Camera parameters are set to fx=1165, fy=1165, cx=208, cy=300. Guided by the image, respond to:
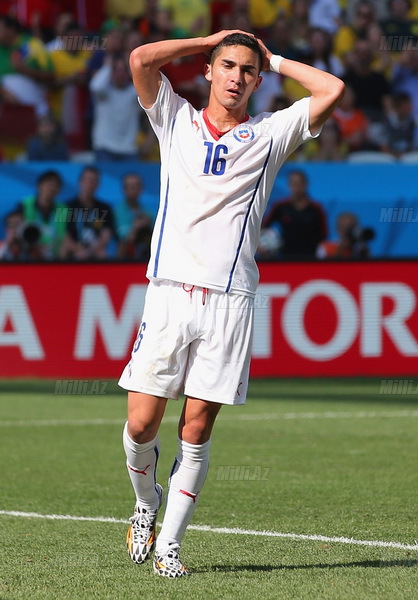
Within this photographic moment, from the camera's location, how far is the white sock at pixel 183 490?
5051mm

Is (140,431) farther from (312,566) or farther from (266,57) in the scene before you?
(266,57)

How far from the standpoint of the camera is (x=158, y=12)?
18.1 meters

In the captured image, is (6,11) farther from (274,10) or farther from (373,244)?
(373,244)

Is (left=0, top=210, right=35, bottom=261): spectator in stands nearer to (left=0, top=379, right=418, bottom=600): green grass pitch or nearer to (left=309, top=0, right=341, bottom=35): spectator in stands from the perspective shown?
(left=0, top=379, right=418, bottom=600): green grass pitch

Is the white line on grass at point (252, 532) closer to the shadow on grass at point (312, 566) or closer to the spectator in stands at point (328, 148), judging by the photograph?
the shadow on grass at point (312, 566)

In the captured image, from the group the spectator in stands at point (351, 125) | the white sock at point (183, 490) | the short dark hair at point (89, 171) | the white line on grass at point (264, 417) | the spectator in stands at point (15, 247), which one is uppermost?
the spectator in stands at point (351, 125)

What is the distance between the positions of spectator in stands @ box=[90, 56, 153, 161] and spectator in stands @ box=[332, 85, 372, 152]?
3.18 m

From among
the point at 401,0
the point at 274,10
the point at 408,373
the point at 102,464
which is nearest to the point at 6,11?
the point at 274,10

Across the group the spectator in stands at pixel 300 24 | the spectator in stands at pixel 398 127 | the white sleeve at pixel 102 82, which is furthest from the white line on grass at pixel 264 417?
the spectator in stands at pixel 300 24

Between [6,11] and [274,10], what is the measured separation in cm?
438

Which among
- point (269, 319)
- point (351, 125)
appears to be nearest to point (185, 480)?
point (269, 319)

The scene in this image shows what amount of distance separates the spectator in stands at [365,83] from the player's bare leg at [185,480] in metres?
13.9

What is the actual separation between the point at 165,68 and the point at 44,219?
4141mm

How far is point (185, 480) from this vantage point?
5.13 meters
